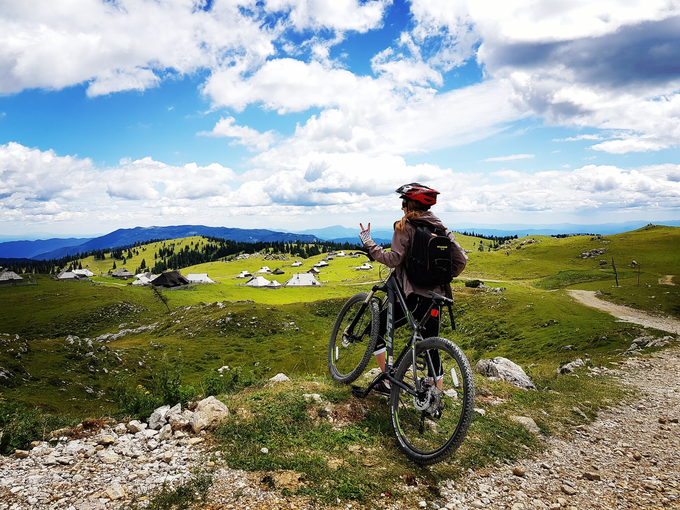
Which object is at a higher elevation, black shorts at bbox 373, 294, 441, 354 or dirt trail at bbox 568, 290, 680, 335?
black shorts at bbox 373, 294, 441, 354

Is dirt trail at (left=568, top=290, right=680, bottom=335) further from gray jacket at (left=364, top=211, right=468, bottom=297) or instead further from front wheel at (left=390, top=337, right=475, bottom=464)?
front wheel at (left=390, top=337, right=475, bottom=464)

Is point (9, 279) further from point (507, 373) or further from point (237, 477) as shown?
point (507, 373)

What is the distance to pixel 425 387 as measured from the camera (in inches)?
241

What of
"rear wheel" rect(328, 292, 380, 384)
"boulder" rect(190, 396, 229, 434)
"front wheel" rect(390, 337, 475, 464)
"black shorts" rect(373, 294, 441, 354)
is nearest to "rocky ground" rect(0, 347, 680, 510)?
"boulder" rect(190, 396, 229, 434)

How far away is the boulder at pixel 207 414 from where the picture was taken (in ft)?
21.0

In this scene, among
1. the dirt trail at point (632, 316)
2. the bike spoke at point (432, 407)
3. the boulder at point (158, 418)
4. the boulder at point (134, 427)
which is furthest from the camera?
the dirt trail at point (632, 316)

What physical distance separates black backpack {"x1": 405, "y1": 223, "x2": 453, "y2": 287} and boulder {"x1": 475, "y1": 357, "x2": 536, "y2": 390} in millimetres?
8399

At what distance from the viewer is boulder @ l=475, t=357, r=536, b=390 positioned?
1248 centimetres

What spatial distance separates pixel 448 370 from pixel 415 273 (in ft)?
6.23

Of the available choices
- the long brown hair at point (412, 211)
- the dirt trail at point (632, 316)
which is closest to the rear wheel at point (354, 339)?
the long brown hair at point (412, 211)

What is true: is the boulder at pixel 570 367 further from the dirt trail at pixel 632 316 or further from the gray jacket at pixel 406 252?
the gray jacket at pixel 406 252

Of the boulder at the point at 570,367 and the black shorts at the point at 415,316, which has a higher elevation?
the black shorts at the point at 415,316

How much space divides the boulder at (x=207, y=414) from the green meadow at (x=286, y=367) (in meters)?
0.29

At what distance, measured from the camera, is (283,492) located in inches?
185
